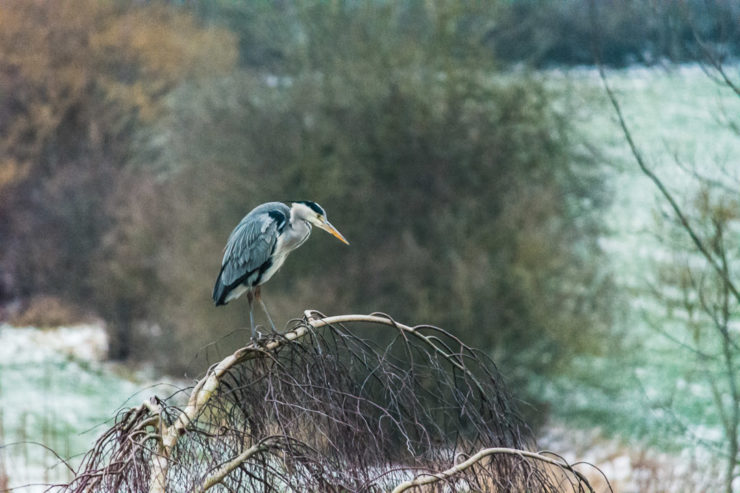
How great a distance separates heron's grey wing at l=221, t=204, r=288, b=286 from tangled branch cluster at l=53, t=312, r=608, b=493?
50 centimetres

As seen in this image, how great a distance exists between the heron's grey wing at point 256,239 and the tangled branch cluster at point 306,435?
1.64 ft

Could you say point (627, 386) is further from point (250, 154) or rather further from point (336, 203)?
point (250, 154)

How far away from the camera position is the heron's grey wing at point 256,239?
8.05 feet

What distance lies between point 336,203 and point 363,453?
7.43 metres

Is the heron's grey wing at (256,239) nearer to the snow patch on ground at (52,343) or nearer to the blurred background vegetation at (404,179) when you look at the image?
the blurred background vegetation at (404,179)

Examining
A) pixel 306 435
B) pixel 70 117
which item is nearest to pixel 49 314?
pixel 70 117

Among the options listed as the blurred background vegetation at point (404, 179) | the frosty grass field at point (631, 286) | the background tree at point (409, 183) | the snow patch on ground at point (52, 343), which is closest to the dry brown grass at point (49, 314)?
the snow patch on ground at point (52, 343)

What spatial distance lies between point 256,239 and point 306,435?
25.5 inches

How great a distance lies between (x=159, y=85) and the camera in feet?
45.0

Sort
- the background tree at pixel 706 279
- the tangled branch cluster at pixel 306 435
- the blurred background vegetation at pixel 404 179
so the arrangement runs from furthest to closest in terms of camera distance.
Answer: the blurred background vegetation at pixel 404 179
the background tree at pixel 706 279
the tangled branch cluster at pixel 306 435

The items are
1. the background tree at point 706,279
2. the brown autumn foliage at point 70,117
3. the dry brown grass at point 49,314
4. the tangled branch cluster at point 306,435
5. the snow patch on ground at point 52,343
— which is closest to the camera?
the tangled branch cluster at point 306,435

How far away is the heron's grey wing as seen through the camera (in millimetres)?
2455

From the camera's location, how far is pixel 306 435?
6.51ft

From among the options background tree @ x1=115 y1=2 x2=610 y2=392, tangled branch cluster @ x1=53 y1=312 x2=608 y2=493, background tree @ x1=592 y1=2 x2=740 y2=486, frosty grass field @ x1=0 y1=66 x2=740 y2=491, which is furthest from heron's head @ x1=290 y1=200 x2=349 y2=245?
background tree @ x1=115 y1=2 x2=610 y2=392
